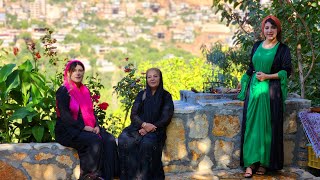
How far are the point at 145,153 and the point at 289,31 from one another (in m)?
2.46

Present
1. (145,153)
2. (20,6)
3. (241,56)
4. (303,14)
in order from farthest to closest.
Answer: (20,6) → (241,56) → (303,14) → (145,153)

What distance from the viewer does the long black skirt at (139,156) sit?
4.03m

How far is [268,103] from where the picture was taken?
13.8 ft

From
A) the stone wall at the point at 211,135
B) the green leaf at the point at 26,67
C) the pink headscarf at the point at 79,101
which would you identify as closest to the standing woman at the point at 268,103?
the stone wall at the point at 211,135

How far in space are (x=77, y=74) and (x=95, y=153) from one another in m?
0.64

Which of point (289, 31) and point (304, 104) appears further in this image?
point (289, 31)

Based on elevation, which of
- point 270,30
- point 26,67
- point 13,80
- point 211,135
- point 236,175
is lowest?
point 236,175

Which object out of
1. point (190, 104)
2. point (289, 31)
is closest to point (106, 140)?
point (190, 104)

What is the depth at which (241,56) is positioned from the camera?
28.0 feet

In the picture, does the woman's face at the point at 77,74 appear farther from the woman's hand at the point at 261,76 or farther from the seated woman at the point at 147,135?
the woman's hand at the point at 261,76

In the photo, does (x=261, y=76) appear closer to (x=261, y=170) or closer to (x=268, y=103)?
(x=268, y=103)

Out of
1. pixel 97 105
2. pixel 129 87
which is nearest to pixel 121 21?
pixel 129 87

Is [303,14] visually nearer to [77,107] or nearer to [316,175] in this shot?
[316,175]

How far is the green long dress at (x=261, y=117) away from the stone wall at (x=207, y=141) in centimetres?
21
